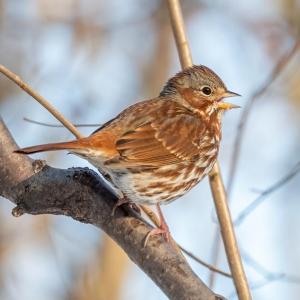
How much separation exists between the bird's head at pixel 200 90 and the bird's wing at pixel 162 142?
0.50 ft

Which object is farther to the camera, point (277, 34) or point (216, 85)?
point (277, 34)

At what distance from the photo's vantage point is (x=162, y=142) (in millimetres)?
→ 4672

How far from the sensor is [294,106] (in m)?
8.21

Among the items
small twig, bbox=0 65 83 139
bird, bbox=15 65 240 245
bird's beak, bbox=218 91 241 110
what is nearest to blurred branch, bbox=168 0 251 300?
bird, bbox=15 65 240 245

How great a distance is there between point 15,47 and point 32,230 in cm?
181

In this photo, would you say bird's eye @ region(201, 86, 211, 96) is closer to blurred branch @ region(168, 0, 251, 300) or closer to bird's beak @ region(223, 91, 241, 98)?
bird's beak @ region(223, 91, 241, 98)

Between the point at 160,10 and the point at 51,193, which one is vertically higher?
the point at 160,10

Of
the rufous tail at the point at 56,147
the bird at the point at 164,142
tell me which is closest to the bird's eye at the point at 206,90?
the bird at the point at 164,142

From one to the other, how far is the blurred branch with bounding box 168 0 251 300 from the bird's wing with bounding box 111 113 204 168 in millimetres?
355

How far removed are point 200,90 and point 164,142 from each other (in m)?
0.59

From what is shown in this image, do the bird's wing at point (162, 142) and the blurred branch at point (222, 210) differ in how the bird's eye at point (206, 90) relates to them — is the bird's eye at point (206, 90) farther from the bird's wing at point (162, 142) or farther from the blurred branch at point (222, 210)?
the blurred branch at point (222, 210)

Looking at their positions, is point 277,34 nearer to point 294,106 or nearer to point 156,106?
point 294,106

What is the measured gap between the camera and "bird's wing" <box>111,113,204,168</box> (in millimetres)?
4355

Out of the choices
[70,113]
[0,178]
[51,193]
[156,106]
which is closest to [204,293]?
[51,193]
